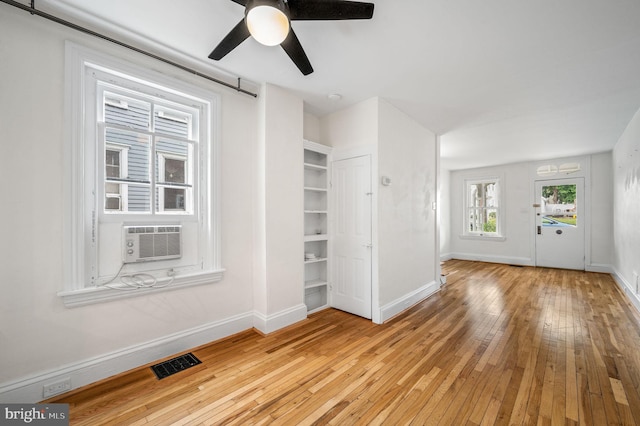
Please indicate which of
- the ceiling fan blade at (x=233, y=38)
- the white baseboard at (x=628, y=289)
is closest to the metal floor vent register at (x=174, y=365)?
the ceiling fan blade at (x=233, y=38)

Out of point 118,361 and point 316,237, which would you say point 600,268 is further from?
point 118,361

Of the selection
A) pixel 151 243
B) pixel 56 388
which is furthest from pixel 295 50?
pixel 56 388

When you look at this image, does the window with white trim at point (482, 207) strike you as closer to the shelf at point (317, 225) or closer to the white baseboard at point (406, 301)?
the white baseboard at point (406, 301)

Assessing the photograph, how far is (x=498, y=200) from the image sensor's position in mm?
7254

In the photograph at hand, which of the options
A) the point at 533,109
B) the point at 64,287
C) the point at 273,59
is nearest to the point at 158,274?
the point at 64,287

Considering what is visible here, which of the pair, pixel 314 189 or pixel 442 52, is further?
pixel 314 189

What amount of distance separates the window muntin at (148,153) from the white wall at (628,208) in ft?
18.5

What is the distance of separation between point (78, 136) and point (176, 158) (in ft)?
2.34

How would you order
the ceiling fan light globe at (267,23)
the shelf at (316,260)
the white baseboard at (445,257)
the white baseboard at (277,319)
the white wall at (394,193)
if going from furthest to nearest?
the white baseboard at (445,257), the shelf at (316,260), the white wall at (394,193), the white baseboard at (277,319), the ceiling fan light globe at (267,23)

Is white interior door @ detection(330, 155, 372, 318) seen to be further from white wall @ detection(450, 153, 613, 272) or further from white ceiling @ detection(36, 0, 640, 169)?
white wall @ detection(450, 153, 613, 272)

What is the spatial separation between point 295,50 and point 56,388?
Answer: 9.64 feet

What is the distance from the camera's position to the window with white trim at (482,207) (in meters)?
7.32

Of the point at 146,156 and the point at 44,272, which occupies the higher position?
the point at 146,156

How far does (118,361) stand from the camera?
214 centimetres
